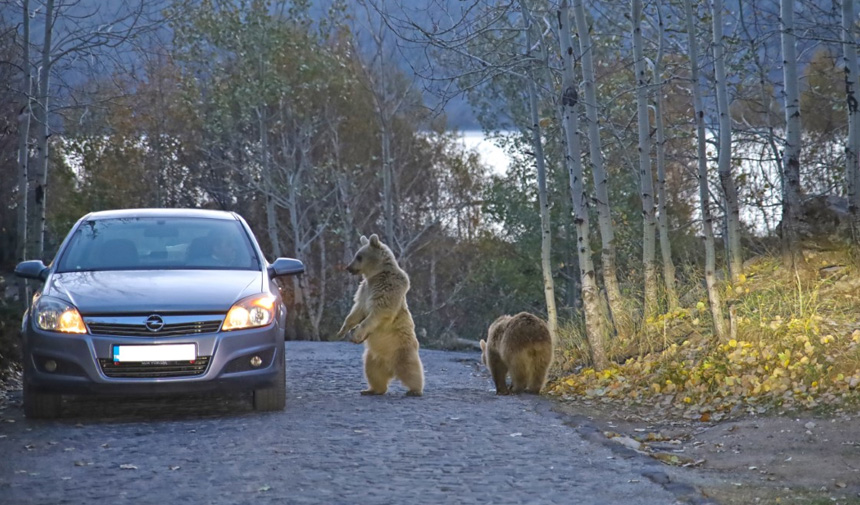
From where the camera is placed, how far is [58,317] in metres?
9.91

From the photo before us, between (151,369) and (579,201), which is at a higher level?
(579,201)

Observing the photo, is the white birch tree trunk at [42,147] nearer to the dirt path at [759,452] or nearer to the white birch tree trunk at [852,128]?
the dirt path at [759,452]

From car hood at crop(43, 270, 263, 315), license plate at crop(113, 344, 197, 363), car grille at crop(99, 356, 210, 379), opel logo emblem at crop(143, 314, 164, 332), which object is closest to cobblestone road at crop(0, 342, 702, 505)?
car grille at crop(99, 356, 210, 379)

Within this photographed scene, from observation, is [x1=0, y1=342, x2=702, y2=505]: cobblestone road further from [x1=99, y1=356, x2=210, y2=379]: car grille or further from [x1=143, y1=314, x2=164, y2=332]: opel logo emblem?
[x1=143, y1=314, x2=164, y2=332]: opel logo emblem

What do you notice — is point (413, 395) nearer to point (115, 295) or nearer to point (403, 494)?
point (115, 295)

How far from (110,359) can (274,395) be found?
1594mm

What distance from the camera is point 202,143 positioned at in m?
52.8

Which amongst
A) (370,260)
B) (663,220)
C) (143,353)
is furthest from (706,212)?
(143,353)

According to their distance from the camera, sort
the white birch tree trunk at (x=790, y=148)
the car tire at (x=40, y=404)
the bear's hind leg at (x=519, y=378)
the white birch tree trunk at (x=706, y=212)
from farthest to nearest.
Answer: the white birch tree trunk at (x=790, y=148) → the bear's hind leg at (x=519, y=378) → the white birch tree trunk at (x=706, y=212) → the car tire at (x=40, y=404)

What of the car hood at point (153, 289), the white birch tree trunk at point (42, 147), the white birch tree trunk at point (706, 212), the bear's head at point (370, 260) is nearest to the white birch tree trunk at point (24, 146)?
the white birch tree trunk at point (42, 147)

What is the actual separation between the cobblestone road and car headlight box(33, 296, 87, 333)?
840mm

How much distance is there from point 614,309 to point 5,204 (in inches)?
837

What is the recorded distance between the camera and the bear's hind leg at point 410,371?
12.3m

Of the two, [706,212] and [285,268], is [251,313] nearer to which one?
[285,268]
